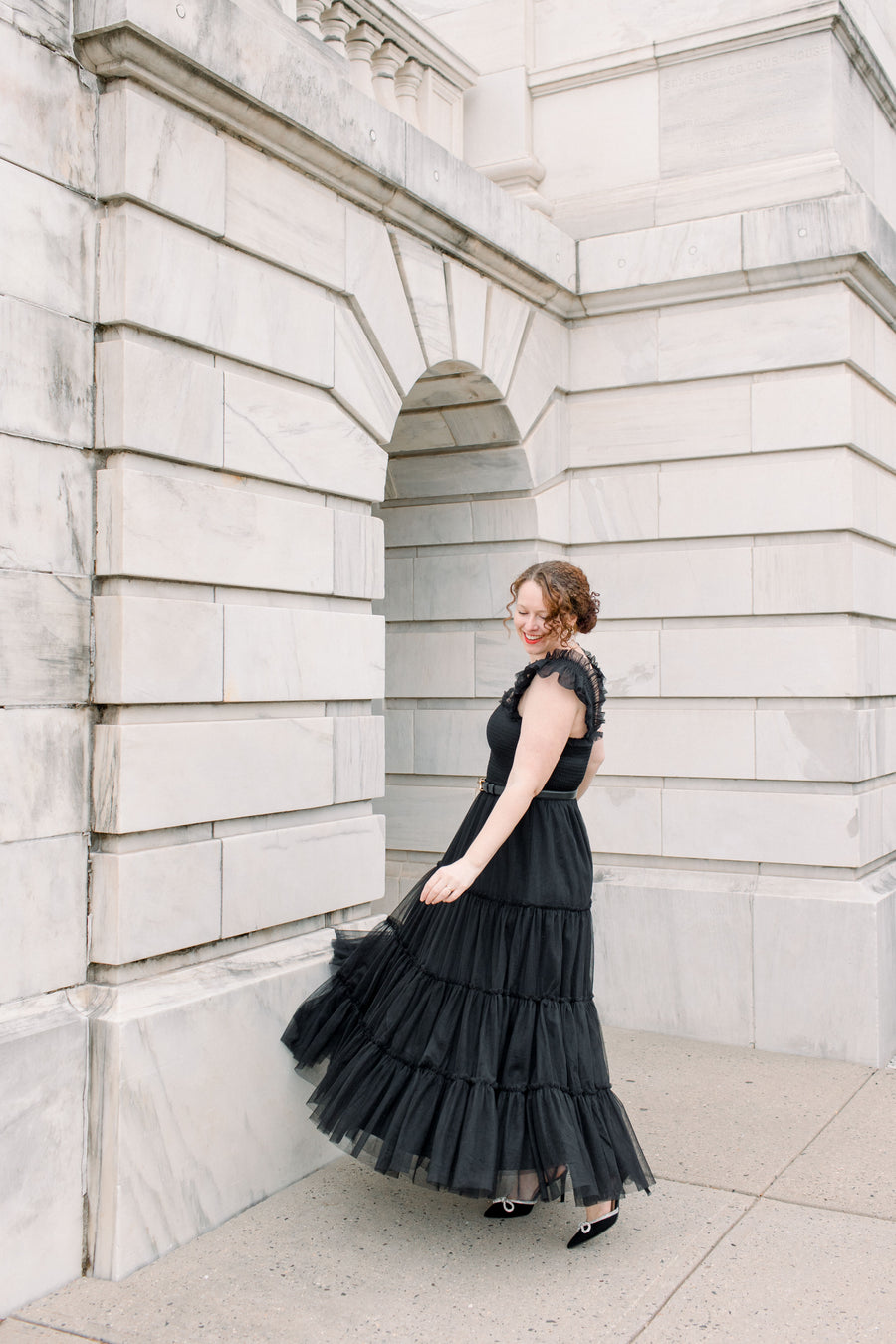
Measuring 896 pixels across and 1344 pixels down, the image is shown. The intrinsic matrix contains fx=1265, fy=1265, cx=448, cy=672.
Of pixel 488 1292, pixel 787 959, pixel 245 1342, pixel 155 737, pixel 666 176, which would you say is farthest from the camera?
pixel 666 176

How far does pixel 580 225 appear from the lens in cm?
740

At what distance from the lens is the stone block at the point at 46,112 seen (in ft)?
12.9

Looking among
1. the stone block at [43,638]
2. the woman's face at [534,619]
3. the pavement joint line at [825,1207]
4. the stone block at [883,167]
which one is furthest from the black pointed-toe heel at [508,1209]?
the stone block at [883,167]

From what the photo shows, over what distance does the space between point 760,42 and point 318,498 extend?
3963mm

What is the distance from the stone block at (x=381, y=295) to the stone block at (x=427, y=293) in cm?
5

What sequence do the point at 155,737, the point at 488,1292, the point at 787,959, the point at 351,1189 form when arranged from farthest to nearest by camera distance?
the point at 787,959 < the point at 351,1189 < the point at 155,737 < the point at 488,1292

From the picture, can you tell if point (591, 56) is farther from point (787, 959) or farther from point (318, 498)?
point (787, 959)

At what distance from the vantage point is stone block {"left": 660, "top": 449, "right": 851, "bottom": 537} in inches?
261

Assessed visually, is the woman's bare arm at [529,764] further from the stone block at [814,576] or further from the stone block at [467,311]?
the stone block at [814,576]

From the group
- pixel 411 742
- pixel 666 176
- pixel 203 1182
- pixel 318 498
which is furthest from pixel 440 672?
pixel 203 1182

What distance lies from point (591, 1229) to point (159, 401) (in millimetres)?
3122

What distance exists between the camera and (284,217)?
4922mm

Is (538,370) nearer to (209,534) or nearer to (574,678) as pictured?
(209,534)

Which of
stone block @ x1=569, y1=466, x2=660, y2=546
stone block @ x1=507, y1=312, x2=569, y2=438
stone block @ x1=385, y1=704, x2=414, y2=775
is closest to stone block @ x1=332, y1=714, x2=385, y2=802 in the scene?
stone block @ x1=385, y1=704, x2=414, y2=775
